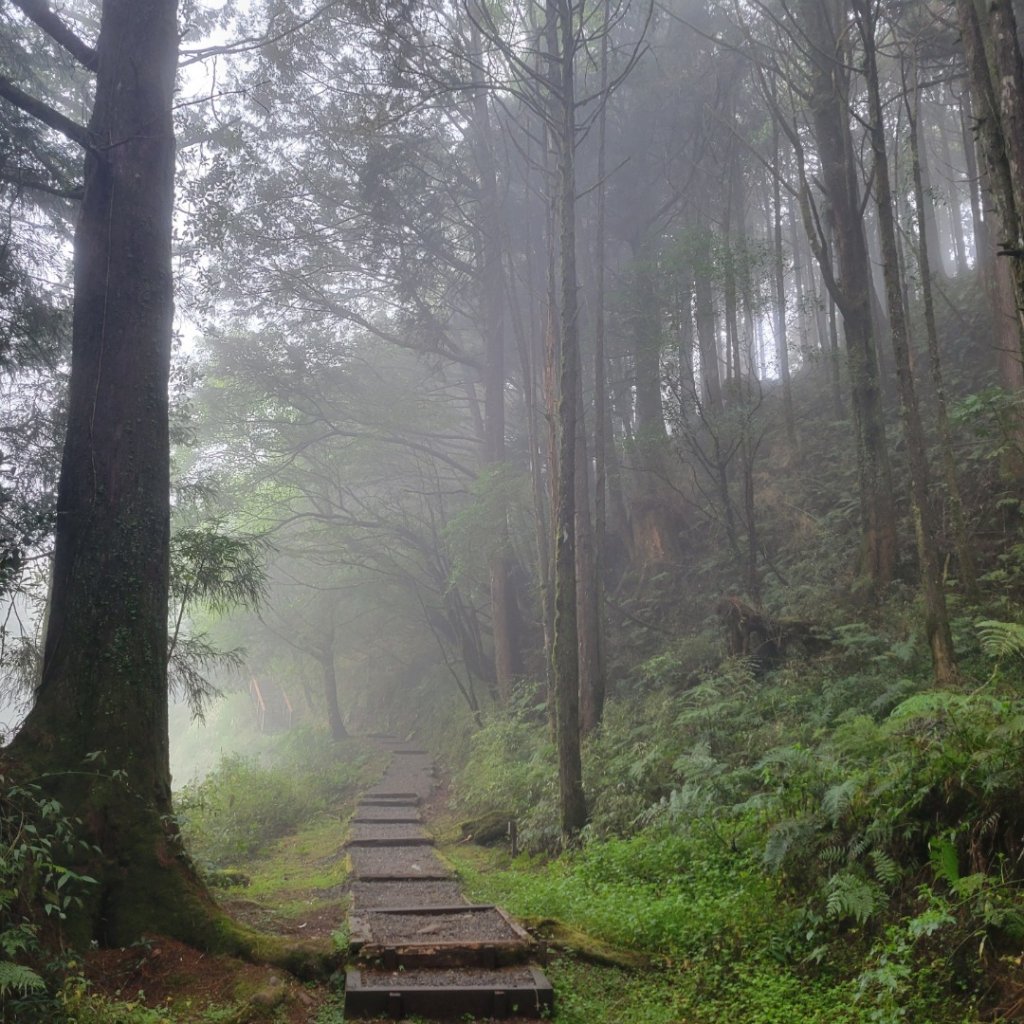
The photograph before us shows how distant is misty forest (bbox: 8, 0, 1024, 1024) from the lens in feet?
17.3

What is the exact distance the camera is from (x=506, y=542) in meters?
17.5

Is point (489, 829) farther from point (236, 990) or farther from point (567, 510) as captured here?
point (236, 990)

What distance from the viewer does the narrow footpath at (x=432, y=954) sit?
500 cm

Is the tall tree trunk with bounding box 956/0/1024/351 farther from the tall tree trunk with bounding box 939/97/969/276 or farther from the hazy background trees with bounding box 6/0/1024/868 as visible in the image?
the tall tree trunk with bounding box 939/97/969/276

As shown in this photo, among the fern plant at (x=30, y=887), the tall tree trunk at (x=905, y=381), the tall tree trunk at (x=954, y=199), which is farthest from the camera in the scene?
the tall tree trunk at (x=954, y=199)

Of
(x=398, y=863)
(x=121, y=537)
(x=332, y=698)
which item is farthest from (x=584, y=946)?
(x=332, y=698)

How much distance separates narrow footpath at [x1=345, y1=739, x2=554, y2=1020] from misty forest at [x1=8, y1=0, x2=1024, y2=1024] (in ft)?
0.13

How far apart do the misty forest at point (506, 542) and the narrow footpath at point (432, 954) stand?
0.13 feet

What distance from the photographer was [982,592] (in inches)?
410

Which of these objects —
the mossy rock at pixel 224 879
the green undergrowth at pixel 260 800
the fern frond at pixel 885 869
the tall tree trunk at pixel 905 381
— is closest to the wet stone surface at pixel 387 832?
the green undergrowth at pixel 260 800

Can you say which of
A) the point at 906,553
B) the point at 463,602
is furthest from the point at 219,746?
the point at 906,553

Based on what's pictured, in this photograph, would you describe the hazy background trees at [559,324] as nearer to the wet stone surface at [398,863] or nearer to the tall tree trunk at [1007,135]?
the tall tree trunk at [1007,135]

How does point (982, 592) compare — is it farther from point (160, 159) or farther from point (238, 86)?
point (238, 86)

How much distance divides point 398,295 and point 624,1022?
15.8m
